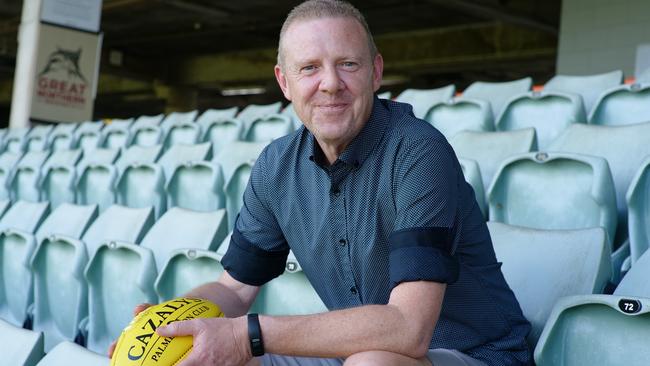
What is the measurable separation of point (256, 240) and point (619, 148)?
1.42 metres

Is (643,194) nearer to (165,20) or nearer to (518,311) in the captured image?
(518,311)

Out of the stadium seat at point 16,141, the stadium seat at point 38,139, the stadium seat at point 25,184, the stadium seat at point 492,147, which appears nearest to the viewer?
the stadium seat at point 492,147

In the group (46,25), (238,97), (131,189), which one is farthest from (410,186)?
(238,97)

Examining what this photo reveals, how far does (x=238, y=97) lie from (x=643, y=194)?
67.2 ft

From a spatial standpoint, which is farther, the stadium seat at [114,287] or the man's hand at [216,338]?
the stadium seat at [114,287]

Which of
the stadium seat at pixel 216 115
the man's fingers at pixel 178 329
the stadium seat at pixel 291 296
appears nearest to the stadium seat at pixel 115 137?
the stadium seat at pixel 216 115

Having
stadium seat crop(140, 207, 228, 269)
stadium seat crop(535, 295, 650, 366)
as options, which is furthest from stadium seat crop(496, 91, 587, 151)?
stadium seat crop(535, 295, 650, 366)

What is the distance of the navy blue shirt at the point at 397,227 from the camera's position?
4.76 feet

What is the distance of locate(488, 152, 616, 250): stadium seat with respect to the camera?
7.64 feet

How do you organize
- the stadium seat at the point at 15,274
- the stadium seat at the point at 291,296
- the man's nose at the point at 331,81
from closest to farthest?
the man's nose at the point at 331,81, the stadium seat at the point at 291,296, the stadium seat at the point at 15,274

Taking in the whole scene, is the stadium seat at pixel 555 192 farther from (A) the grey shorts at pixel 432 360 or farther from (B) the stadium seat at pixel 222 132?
(B) the stadium seat at pixel 222 132

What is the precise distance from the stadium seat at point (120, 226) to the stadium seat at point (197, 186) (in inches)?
18.3

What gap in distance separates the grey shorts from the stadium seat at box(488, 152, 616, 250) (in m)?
0.94

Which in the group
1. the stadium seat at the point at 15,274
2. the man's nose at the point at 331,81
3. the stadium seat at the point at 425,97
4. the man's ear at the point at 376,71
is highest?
the stadium seat at the point at 425,97
